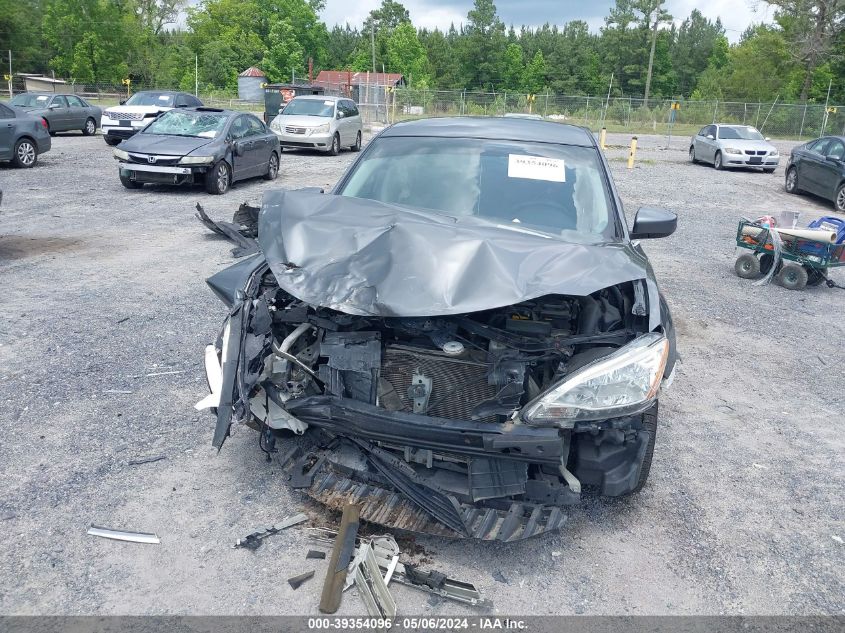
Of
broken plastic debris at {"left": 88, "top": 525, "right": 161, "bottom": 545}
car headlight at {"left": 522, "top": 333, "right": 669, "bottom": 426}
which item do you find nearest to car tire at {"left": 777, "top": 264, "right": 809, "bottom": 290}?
car headlight at {"left": 522, "top": 333, "right": 669, "bottom": 426}

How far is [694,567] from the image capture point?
321 centimetres

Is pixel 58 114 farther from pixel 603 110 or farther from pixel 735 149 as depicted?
pixel 603 110

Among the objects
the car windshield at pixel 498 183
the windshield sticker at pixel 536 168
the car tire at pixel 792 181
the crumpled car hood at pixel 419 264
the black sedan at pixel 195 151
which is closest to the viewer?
the crumpled car hood at pixel 419 264

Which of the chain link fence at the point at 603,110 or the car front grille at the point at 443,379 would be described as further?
the chain link fence at the point at 603,110

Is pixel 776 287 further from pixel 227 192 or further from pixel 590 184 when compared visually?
pixel 227 192

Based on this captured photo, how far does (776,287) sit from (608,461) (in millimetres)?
6578

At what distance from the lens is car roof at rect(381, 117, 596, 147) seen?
16.0ft

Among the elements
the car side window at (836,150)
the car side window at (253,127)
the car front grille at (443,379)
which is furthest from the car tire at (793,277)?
the car side window at (253,127)

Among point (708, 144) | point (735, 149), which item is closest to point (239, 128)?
point (735, 149)

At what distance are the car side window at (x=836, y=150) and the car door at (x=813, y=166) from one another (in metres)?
0.13

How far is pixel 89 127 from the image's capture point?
2545cm

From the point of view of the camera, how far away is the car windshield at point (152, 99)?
21.3 m

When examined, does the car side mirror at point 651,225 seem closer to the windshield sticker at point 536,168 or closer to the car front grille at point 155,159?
the windshield sticker at point 536,168

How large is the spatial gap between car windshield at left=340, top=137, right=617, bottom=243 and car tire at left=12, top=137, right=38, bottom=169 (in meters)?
14.0
